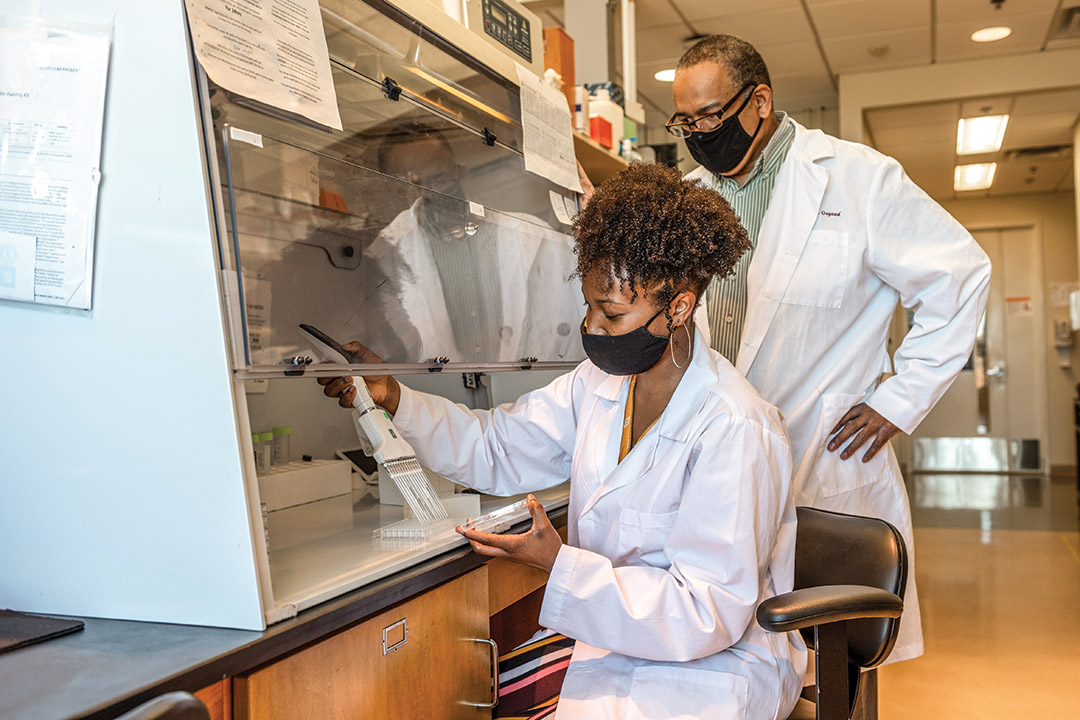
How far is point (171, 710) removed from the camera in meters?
0.68

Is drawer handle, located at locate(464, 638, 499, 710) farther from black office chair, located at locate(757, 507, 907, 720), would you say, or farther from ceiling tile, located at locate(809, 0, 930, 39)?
ceiling tile, located at locate(809, 0, 930, 39)

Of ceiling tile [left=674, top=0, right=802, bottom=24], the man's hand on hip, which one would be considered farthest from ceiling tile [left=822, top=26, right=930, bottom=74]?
the man's hand on hip

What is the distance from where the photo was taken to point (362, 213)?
149 cm

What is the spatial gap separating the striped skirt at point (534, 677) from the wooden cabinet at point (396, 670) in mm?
92

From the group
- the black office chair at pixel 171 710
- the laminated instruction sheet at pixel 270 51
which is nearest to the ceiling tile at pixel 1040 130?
the laminated instruction sheet at pixel 270 51

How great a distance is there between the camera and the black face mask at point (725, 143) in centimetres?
203

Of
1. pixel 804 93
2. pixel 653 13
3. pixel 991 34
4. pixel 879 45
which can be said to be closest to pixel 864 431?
pixel 653 13

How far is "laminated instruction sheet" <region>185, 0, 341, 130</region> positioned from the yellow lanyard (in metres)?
0.71

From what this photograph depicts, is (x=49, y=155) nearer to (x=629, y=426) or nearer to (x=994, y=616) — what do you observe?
(x=629, y=426)

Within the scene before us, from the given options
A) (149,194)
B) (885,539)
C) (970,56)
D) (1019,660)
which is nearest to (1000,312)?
(970,56)

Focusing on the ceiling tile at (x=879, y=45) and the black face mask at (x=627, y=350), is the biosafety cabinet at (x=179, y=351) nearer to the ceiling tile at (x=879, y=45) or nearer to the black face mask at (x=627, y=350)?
the black face mask at (x=627, y=350)

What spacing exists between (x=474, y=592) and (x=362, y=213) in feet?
2.22

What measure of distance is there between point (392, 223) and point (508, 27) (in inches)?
29.1

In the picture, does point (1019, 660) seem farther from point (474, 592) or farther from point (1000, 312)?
point (1000, 312)
